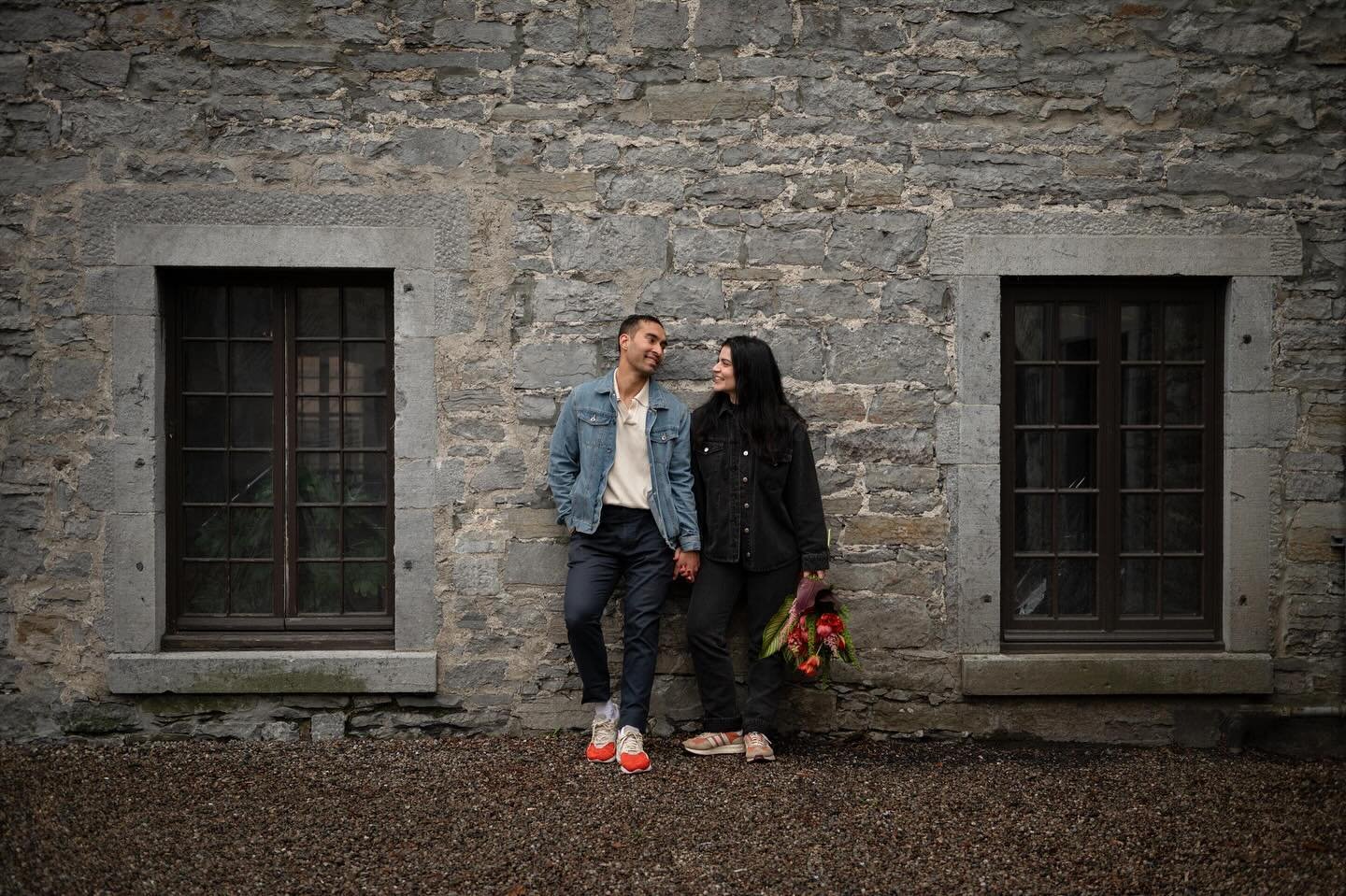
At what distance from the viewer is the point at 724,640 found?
4406mm

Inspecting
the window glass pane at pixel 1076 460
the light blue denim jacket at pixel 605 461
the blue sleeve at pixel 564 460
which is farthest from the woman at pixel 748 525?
the window glass pane at pixel 1076 460

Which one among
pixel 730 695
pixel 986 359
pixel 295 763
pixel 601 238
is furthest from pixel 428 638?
pixel 986 359

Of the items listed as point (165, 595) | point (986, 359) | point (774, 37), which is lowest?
point (165, 595)

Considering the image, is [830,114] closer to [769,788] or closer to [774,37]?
[774,37]

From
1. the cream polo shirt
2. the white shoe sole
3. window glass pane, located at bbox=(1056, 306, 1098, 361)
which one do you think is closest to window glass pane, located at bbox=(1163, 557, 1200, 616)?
window glass pane, located at bbox=(1056, 306, 1098, 361)

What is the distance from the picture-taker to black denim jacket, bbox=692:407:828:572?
14.2 feet

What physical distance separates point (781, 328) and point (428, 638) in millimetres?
2243

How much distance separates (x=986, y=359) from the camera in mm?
4590

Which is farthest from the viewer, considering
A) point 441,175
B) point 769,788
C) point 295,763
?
point 441,175

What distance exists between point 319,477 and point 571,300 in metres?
1.57

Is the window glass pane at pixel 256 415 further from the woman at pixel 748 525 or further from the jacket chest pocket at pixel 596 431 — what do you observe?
the woman at pixel 748 525

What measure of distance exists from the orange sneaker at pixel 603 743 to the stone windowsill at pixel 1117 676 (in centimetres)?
170

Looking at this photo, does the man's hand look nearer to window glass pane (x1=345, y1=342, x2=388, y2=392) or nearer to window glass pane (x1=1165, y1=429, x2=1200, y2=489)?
window glass pane (x1=345, y1=342, x2=388, y2=392)

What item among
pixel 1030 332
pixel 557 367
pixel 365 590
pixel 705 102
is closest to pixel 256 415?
pixel 365 590
